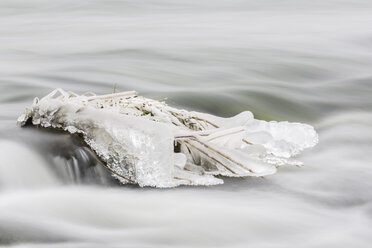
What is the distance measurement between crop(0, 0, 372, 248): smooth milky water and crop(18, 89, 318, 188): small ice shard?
0.06 metres

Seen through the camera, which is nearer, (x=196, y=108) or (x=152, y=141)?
(x=152, y=141)

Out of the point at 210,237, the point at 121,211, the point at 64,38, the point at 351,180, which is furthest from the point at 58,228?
the point at 64,38

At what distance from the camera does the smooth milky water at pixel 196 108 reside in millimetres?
2283

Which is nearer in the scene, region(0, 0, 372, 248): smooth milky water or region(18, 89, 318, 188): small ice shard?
region(0, 0, 372, 248): smooth milky water

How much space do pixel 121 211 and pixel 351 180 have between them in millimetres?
1172

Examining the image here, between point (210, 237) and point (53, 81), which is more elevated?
point (53, 81)

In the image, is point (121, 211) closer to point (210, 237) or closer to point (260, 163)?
point (210, 237)

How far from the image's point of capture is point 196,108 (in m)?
4.70

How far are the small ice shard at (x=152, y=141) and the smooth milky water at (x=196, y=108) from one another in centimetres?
6

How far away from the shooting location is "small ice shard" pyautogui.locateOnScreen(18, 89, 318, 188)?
2.52 meters

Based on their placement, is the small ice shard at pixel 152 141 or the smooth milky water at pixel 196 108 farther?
the small ice shard at pixel 152 141

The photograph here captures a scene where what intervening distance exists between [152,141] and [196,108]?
2.21m

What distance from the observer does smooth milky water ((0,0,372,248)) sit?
2283mm

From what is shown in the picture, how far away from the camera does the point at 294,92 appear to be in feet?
18.6
